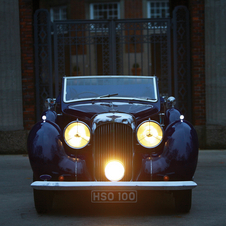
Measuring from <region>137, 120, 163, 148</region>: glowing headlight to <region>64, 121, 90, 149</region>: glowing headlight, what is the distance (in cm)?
61

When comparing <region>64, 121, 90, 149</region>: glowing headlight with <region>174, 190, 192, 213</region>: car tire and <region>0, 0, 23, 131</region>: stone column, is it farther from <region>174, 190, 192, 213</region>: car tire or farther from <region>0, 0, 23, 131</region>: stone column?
<region>0, 0, 23, 131</region>: stone column

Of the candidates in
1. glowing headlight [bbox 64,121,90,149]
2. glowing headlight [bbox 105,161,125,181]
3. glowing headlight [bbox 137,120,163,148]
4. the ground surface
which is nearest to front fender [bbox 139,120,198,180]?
glowing headlight [bbox 137,120,163,148]

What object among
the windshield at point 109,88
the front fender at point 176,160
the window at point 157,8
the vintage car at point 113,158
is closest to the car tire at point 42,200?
the vintage car at point 113,158

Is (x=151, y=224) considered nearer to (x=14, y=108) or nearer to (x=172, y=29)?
(x=14, y=108)

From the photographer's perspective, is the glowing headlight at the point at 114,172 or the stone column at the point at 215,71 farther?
the stone column at the point at 215,71

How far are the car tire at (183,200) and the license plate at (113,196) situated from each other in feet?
2.01

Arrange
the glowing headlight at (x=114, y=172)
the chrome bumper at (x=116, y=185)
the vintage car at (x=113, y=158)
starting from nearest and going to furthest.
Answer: the chrome bumper at (x=116, y=185), the vintage car at (x=113, y=158), the glowing headlight at (x=114, y=172)

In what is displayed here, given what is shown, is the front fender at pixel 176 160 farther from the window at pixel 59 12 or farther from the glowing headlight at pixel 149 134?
the window at pixel 59 12

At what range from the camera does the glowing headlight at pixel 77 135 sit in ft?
16.3

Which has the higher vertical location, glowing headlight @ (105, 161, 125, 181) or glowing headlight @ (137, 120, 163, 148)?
glowing headlight @ (137, 120, 163, 148)

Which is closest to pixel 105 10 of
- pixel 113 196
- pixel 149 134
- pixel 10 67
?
pixel 10 67

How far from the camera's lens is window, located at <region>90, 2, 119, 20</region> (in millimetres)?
26922

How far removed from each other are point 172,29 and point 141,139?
6929 mm

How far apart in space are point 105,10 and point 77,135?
2297cm
